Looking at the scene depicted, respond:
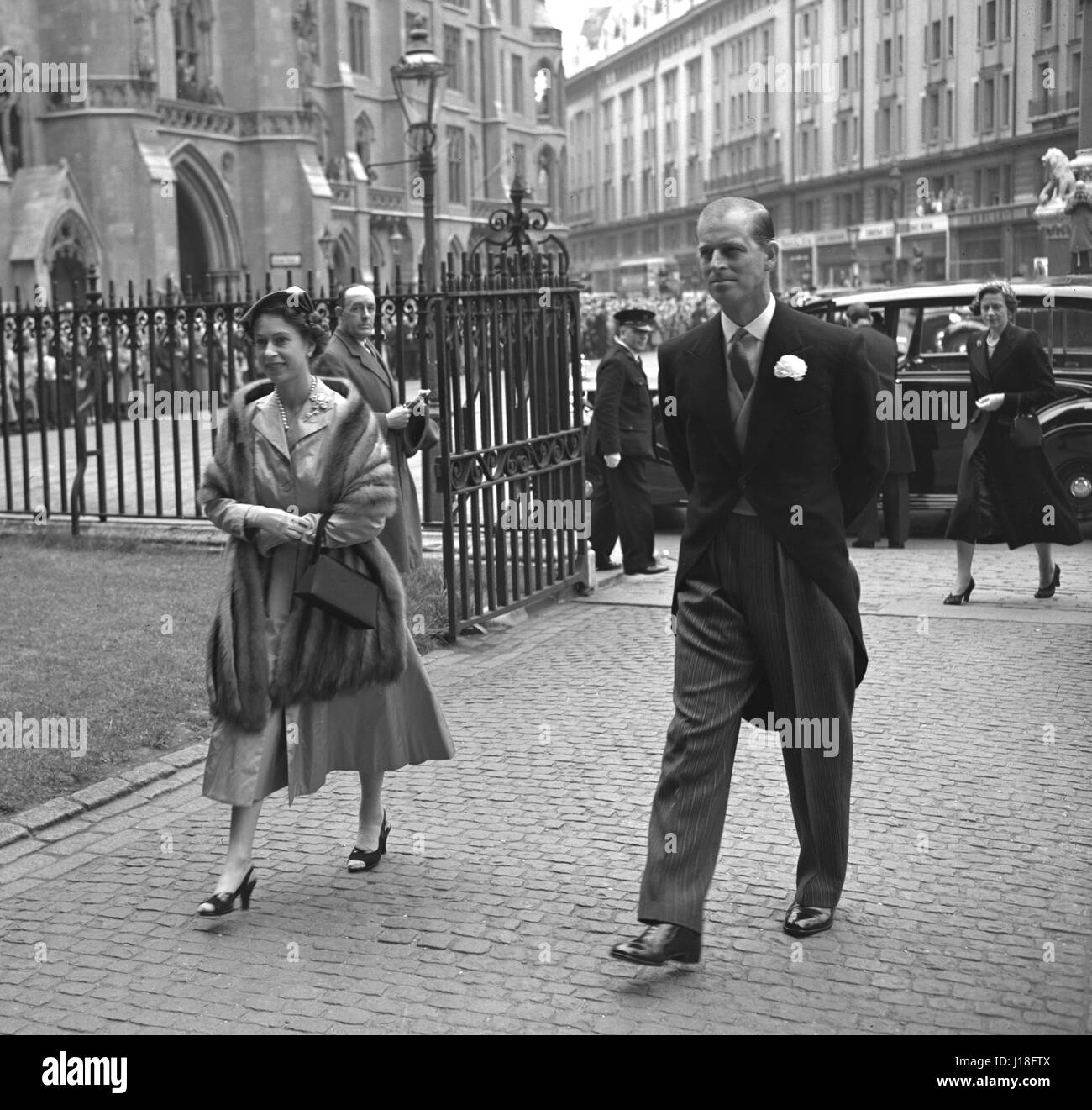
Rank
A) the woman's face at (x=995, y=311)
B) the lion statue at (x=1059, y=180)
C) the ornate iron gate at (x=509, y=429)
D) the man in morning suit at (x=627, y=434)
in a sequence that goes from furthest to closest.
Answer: the lion statue at (x=1059, y=180) → the man in morning suit at (x=627, y=434) → the woman's face at (x=995, y=311) → the ornate iron gate at (x=509, y=429)

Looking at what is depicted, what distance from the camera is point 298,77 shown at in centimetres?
4816

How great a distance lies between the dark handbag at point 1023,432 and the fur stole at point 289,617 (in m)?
6.05

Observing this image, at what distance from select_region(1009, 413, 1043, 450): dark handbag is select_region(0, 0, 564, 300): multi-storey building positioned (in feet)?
52.4

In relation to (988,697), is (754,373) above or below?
above

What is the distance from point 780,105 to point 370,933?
8582 cm

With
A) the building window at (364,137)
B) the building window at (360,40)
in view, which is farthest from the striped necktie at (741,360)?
the building window at (360,40)

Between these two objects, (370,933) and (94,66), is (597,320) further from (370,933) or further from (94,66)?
(370,933)

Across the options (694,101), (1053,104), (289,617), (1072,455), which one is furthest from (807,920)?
(694,101)

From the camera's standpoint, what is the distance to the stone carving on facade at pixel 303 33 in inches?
1940

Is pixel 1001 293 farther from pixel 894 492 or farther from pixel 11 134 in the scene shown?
pixel 11 134

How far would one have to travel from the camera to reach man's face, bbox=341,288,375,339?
324 inches

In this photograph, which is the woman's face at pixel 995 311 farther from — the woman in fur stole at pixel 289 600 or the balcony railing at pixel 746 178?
the balcony railing at pixel 746 178

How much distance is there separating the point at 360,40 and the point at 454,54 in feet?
31.9
